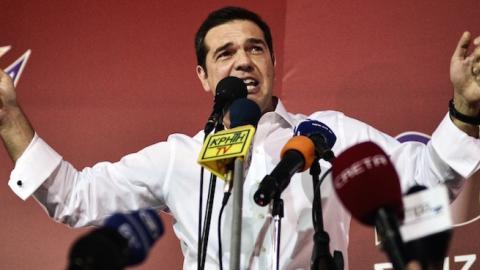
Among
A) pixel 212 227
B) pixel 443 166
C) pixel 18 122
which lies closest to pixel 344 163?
pixel 443 166

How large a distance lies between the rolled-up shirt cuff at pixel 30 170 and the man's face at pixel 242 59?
648mm

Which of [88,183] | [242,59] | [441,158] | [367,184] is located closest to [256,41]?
[242,59]

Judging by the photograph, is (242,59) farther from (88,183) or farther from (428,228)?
(428,228)

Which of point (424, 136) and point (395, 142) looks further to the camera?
point (424, 136)

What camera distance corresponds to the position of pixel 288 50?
274cm

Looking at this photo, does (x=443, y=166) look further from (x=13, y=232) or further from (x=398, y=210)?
(x=13, y=232)

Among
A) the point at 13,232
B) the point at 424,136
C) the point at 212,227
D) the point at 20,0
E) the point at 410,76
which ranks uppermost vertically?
the point at 20,0

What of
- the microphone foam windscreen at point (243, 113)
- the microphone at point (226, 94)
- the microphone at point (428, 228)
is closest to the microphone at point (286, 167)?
the microphone foam windscreen at point (243, 113)

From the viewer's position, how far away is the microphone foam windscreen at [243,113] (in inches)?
64.2

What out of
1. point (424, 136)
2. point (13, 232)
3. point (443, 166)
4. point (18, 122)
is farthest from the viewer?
point (13, 232)

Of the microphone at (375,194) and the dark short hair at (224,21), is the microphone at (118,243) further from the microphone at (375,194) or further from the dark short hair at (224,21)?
the dark short hair at (224,21)

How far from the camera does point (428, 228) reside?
1.05 metres

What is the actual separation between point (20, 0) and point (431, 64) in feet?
5.38

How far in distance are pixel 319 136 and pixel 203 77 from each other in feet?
3.44
